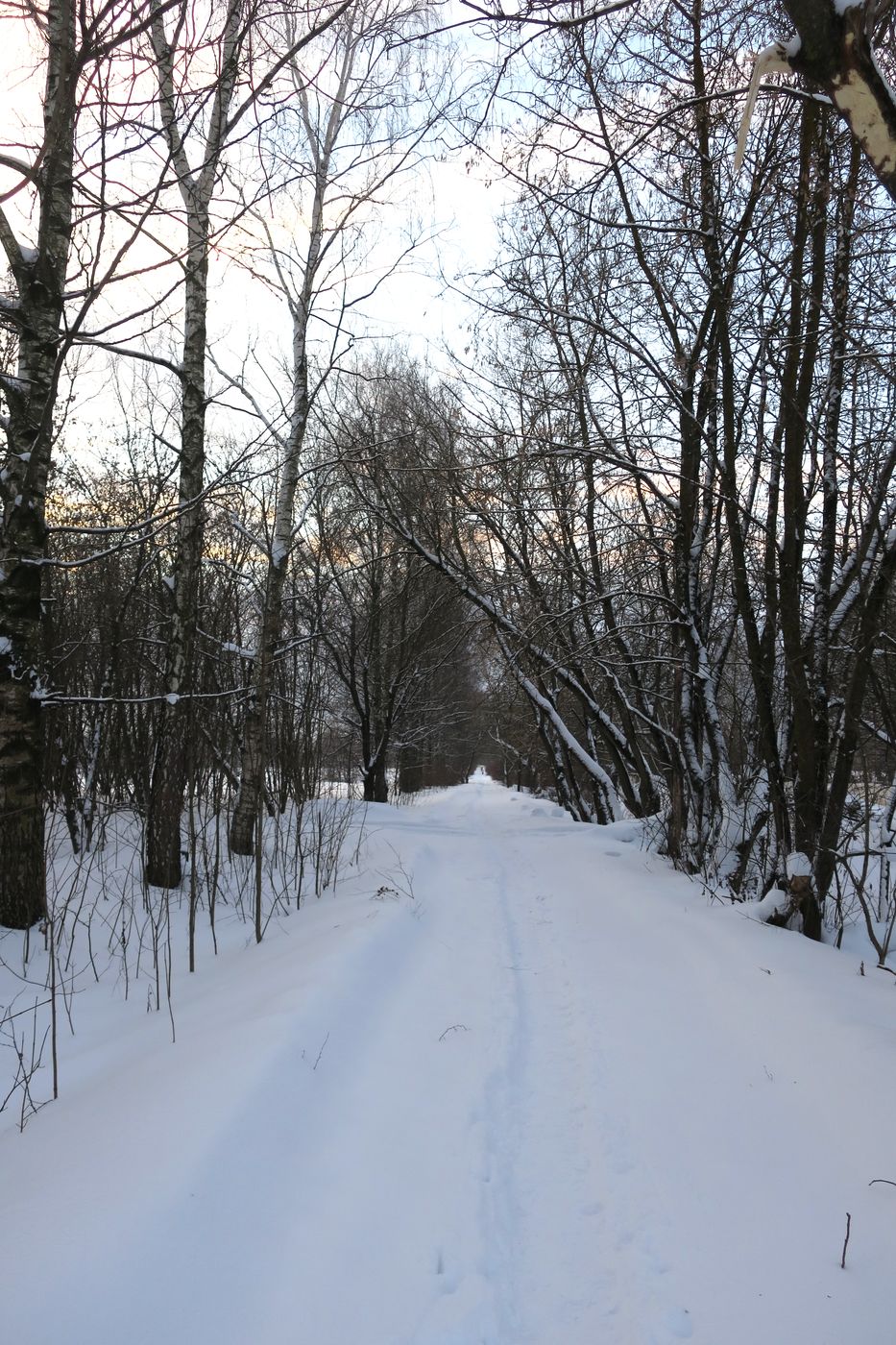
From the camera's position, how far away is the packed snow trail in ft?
6.04

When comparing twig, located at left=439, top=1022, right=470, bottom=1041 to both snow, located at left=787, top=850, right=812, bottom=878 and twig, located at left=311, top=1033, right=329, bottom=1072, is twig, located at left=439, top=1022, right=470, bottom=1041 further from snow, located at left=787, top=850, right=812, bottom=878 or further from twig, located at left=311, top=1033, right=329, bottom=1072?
snow, located at left=787, top=850, right=812, bottom=878

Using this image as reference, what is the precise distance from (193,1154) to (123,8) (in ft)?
12.9

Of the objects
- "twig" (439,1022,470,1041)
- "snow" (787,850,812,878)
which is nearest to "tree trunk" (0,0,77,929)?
"twig" (439,1022,470,1041)

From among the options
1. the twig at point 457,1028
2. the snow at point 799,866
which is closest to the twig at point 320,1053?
the twig at point 457,1028

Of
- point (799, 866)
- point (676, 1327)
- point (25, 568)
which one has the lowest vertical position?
point (676, 1327)

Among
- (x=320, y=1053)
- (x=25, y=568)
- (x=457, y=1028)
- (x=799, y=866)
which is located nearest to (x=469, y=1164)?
(x=320, y=1053)

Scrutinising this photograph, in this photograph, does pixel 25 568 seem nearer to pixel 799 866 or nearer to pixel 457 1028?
pixel 457 1028

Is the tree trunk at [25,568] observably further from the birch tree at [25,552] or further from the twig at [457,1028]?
the twig at [457,1028]

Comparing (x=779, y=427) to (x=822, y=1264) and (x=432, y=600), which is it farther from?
(x=432, y=600)

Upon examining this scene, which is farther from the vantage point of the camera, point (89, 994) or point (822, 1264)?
point (89, 994)

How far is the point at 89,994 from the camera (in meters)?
4.22

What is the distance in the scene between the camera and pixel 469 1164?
2.52 meters

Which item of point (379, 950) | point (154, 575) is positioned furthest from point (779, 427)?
point (154, 575)

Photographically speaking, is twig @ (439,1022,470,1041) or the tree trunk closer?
twig @ (439,1022,470,1041)
